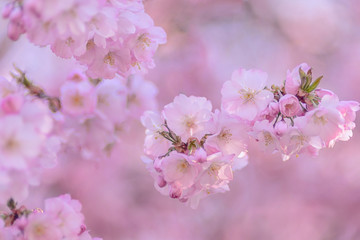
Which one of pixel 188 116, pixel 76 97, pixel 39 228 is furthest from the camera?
pixel 76 97

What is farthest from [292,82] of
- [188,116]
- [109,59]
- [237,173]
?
[237,173]

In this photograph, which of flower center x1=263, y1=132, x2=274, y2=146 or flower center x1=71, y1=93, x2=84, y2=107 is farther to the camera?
flower center x1=71, y1=93, x2=84, y2=107

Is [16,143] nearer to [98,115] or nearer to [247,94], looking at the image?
[247,94]

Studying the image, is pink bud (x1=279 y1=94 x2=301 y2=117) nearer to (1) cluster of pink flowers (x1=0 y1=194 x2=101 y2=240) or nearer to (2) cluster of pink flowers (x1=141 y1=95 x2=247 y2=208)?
(2) cluster of pink flowers (x1=141 y1=95 x2=247 y2=208)

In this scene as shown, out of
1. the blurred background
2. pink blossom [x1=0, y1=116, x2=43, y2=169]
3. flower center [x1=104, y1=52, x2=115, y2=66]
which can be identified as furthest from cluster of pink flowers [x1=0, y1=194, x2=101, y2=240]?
the blurred background

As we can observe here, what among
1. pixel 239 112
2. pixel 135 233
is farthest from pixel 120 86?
pixel 135 233

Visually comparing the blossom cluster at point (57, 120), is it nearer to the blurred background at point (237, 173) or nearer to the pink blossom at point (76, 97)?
the pink blossom at point (76, 97)
